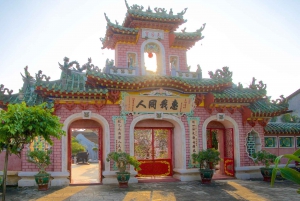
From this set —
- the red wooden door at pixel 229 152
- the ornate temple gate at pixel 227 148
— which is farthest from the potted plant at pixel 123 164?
the red wooden door at pixel 229 152

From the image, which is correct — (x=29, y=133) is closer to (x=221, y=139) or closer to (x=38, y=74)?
(x=38, y=74)

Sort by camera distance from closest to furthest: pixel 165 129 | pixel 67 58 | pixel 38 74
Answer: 1. pixel 38 74
2. pixel 67 58
3. pixel 165 129

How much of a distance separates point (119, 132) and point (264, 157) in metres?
6.05

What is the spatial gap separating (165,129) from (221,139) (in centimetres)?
278

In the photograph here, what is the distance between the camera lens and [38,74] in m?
11.3

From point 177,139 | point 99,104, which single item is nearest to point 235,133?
point 177,139

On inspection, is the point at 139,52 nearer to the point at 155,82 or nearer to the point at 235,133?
the point at 155,82

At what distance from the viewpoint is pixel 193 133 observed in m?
12.7

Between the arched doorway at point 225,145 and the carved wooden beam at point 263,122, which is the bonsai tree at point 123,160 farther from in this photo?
the carved wooden beam at point 263,122

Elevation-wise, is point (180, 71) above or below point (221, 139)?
above

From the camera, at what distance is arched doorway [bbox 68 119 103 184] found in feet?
40.3

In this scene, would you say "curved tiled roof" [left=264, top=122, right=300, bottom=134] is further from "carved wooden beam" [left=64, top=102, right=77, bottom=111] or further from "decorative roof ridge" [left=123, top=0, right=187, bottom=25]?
"carved wooden beam" [left=64, top=102, right=77, bottom=111]

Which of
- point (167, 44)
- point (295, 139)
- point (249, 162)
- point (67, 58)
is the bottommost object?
point (249, 162)

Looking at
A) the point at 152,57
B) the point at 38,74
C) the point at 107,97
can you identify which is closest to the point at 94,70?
the point at 107,97
